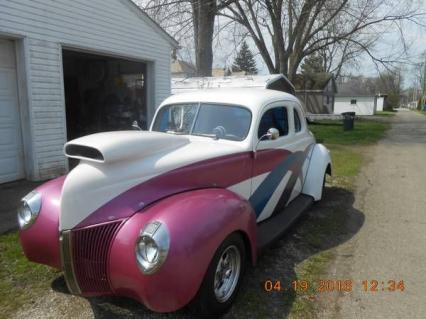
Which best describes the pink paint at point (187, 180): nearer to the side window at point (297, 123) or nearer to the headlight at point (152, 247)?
the headlight at point (152, 247)

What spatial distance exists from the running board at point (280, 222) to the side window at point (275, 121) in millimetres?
1066

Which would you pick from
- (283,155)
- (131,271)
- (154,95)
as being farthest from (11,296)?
(154,95)

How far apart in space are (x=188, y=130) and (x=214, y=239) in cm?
192

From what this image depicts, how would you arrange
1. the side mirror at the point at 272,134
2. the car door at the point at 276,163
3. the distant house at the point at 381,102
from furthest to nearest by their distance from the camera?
1. the distant house at the point at 381,102
2. the car door at the point at 276,163
3. the side mirror at the point at 272,134

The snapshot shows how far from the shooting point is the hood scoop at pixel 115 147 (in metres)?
3.20

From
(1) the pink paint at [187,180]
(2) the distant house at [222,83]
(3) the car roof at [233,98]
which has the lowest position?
(1) the pink paint at [187,180]

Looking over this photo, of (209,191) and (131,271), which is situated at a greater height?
(209,191)

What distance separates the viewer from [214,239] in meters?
3.06

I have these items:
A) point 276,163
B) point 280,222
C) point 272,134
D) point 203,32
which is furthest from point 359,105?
point 272,134

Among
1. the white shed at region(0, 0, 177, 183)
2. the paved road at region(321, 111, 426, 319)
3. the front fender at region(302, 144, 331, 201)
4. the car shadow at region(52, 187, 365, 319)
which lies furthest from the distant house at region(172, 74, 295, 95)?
the car shadow at region(52, 187, 365, 319)

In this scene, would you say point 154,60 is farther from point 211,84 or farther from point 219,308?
point 219,308

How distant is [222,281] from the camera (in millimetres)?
3455

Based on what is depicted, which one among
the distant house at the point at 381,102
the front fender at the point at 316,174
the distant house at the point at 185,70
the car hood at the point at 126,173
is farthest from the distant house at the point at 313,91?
the car hood at the point at 126,173

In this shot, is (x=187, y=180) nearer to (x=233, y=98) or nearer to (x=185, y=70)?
(x=233, y=98)
